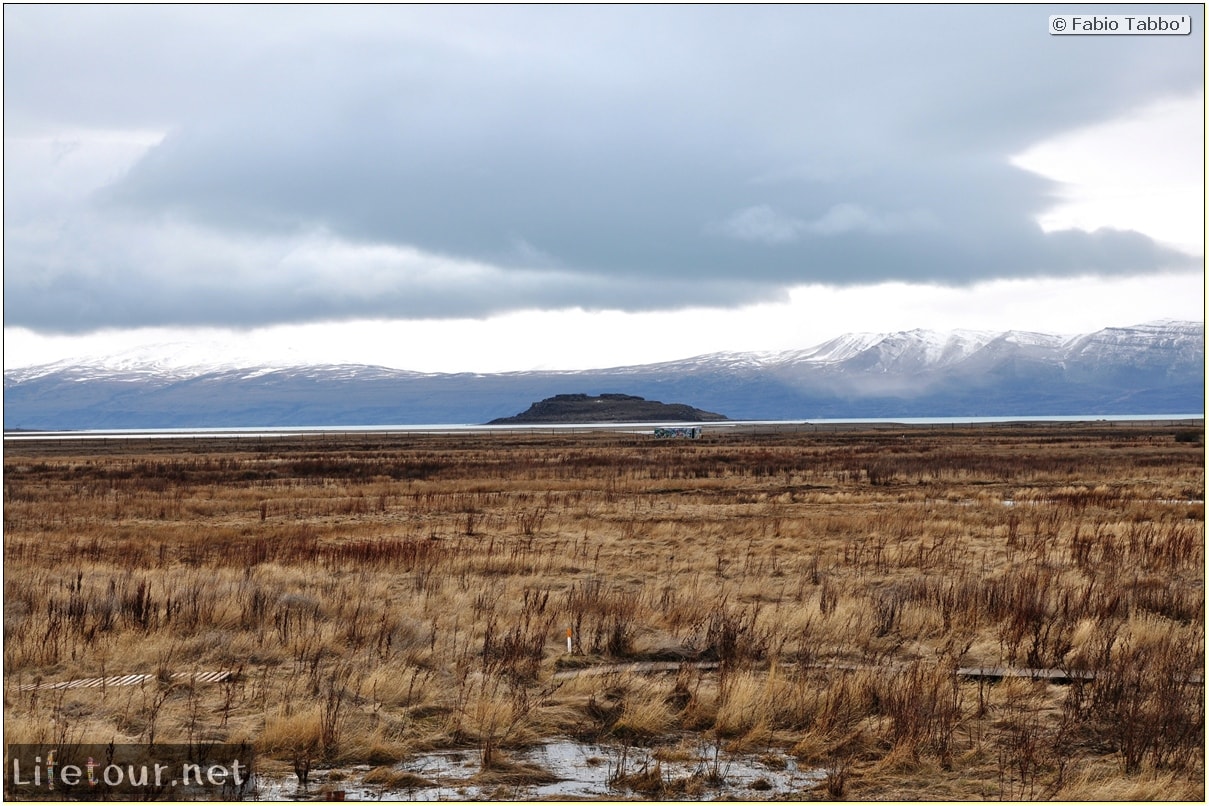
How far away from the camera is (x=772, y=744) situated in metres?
7.88

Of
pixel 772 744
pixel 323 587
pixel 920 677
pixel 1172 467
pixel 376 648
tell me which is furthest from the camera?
pixel 1172 467

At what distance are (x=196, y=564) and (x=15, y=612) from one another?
537 centimetres

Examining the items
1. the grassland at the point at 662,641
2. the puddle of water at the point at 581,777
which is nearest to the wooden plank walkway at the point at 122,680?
the grassland at the point at 662,641

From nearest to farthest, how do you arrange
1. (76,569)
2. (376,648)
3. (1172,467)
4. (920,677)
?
(920,677), (376,648), (76,569), (1172,467)

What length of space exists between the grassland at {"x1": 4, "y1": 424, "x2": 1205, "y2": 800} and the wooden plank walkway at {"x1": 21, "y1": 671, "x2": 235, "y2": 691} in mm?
121

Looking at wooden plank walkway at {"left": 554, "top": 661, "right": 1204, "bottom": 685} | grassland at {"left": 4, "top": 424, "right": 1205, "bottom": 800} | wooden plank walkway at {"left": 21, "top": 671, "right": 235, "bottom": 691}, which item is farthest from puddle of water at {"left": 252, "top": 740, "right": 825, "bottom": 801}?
wooden plank walkway at {"left": 21, "top": 671, "right": 235, "bottom": 691}

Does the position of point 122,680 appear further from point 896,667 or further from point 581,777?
point 896,667

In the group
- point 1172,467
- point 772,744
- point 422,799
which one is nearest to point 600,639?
point 772,744

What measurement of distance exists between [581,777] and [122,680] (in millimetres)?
5302

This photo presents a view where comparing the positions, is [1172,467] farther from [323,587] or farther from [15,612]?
[15,612]

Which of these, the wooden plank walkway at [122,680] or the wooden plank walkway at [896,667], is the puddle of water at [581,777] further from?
the wooden plank walkway at [122,680]

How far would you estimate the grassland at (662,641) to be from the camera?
7.64 meters

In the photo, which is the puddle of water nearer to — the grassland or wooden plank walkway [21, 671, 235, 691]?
the grassland

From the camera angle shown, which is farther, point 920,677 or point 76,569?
point 76,569
